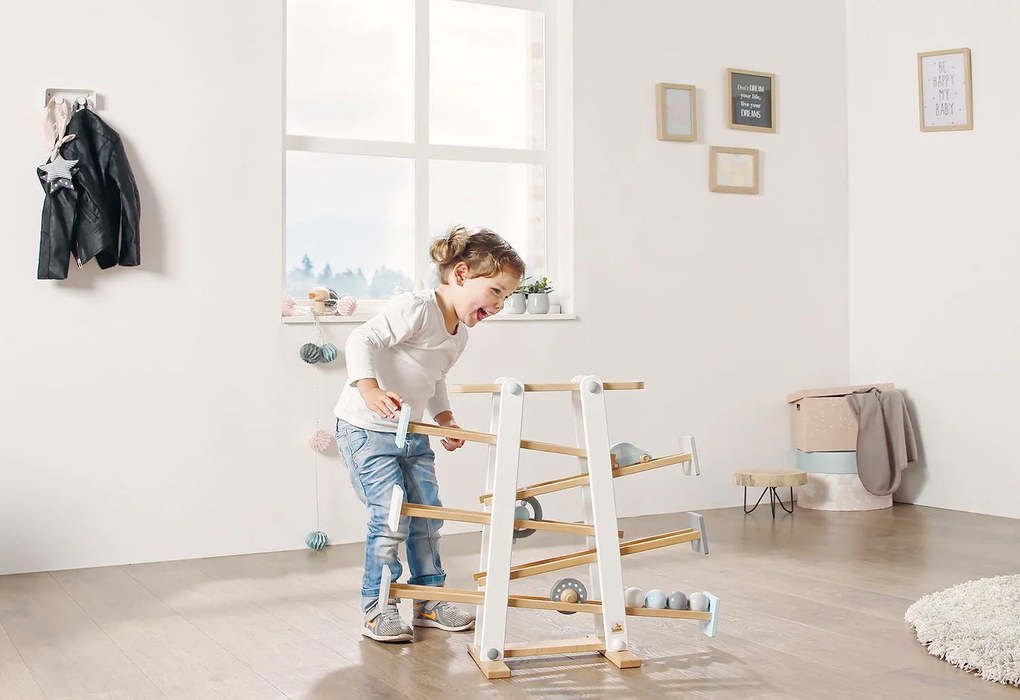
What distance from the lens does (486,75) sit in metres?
4.06

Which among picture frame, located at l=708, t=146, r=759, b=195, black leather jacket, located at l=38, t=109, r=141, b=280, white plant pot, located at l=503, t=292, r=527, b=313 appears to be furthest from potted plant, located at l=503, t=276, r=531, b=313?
black leather jacket, located at l=38, t=109, r=141, b=280

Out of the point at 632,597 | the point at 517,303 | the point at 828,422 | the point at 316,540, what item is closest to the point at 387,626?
the point at 632,597

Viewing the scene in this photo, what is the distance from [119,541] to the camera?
3.26 m

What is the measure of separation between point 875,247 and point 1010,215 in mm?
621

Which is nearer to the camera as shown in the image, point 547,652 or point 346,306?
point 547,652

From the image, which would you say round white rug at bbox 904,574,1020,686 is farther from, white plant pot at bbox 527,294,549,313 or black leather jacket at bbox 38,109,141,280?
black leather jacket at bbox 38,109,141,280

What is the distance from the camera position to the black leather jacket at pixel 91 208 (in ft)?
10.2

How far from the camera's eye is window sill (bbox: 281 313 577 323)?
3523mm

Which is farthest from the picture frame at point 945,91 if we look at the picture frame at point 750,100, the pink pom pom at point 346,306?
the pink pom pom at point 346,306

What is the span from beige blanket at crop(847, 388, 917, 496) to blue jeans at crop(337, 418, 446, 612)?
219 cm

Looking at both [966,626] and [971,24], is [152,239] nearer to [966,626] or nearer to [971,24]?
[966,626]

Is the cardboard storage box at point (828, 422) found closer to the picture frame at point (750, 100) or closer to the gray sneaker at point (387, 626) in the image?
the picture frame at point (750, 100)

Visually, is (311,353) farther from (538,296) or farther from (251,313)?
(538,296)

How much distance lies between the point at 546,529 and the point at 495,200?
7.01 ft
